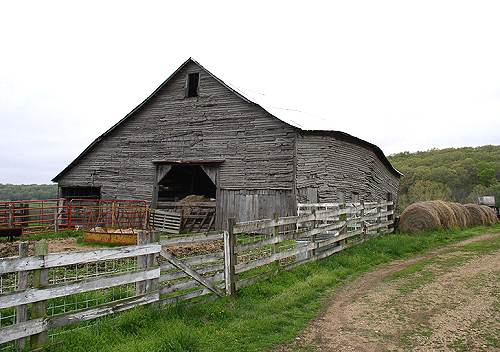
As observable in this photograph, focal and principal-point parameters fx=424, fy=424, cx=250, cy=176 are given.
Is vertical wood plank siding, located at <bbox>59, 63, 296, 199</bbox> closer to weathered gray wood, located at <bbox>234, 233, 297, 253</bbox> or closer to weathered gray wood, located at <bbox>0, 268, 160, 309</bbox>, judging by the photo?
weathered gray wood, located at <bbox>234, 233, 297, 253</bbox>

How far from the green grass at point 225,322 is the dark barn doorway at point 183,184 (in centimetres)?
1620

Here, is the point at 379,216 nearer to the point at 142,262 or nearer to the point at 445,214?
the point at 445,214

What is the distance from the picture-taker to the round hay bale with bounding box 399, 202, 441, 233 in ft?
56.0

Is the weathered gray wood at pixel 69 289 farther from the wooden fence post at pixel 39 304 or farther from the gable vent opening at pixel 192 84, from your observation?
the gable vent opening at pixel 192 84

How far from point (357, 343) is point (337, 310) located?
1.52 meters

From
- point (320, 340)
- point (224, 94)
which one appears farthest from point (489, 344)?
point (224, 94)

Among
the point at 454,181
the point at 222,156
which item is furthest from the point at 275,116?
the point at 454,181

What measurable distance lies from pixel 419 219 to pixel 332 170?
446 cm

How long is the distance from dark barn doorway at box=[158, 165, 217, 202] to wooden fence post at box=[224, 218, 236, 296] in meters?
16.4

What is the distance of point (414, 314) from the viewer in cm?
672

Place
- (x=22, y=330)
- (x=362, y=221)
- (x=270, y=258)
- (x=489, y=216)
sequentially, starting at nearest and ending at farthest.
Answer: (x=22, y=330) < (x=270, y=258) < (x=362, y=221) < (x=489, y=216)

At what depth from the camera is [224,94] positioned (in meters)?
20.4

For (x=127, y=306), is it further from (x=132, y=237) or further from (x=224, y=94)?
(x=224, y=94)

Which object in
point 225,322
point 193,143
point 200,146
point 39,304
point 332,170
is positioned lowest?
point 225,322
